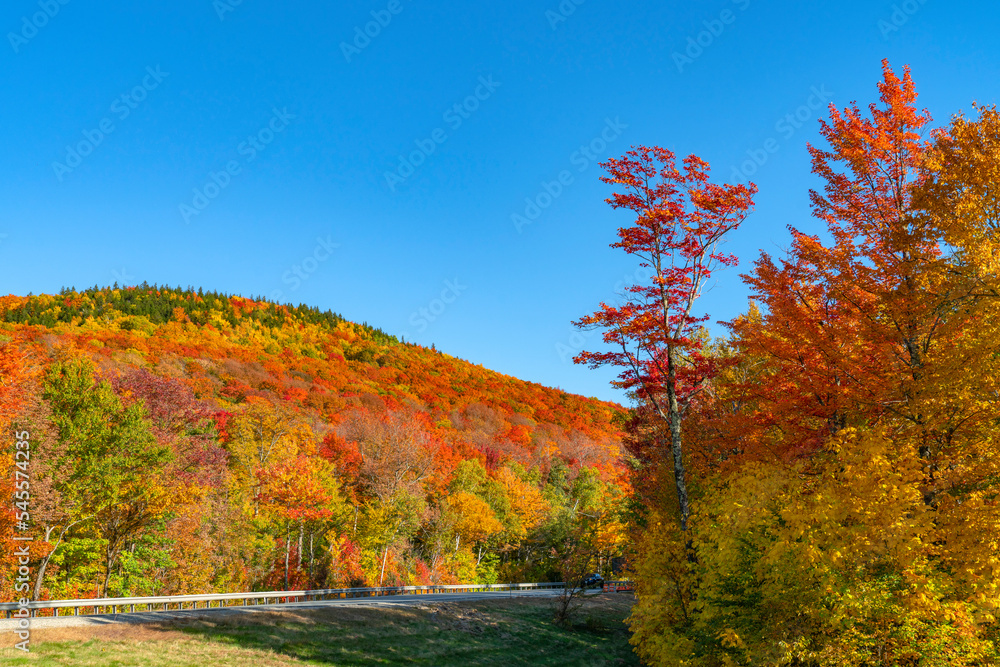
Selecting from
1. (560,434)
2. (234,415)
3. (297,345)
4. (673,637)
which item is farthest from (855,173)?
(297,345)

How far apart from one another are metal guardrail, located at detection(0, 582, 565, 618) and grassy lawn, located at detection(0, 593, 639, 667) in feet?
12.5

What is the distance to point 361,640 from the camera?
23203mm

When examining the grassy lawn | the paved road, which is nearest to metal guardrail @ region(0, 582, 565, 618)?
the paved road

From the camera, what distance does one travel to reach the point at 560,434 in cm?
10406

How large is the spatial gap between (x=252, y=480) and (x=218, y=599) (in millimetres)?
19022

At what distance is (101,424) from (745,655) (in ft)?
122

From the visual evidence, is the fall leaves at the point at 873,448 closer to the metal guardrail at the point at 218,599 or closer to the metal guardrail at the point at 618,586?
the metal guardrail at the point at 218,599

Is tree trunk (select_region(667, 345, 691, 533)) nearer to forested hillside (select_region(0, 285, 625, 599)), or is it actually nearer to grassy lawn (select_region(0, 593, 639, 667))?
grassy lawn (select_region(0, 593, 639, 667))

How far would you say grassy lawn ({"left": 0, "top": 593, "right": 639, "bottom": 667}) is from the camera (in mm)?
17156

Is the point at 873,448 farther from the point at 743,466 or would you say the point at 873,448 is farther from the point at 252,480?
the point at 252,480

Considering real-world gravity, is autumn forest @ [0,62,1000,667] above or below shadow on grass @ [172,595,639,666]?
above

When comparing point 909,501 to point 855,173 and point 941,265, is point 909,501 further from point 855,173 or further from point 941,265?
point 855,173

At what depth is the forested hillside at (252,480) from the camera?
33.6m

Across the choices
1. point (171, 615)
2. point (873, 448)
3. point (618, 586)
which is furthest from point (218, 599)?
point (618, 586)
